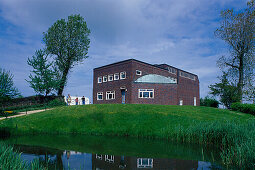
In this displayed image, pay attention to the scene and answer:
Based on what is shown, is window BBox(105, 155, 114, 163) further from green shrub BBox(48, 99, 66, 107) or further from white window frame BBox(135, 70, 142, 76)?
green shrub BBox(48, 99, 66, 107)

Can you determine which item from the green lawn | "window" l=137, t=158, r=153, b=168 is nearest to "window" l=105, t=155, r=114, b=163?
"window" l=137, t=158, r=153, b=168

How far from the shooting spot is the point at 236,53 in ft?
105

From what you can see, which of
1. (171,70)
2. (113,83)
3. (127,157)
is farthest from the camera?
(171,70)

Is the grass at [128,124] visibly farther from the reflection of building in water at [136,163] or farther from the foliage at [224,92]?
the foliage at [224,92]

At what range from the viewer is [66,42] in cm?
3822

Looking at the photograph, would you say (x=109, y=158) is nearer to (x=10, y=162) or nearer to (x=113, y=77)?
(x=10, y=162)

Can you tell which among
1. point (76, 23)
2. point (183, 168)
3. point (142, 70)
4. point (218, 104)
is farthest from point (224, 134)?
point (76, 23)

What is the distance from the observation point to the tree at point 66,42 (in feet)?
124

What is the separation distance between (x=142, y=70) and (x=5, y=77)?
2130 centimetres

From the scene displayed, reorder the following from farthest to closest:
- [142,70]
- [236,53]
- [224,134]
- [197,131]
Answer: [142,70] → [236,53] → [197,131] → [224,134]

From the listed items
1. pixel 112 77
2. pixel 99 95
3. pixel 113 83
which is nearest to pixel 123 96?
pixel 113 83

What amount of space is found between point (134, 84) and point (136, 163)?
24.0 metres

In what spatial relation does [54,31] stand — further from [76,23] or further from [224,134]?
[224,134]

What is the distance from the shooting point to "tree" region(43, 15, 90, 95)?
37781 millimetres
